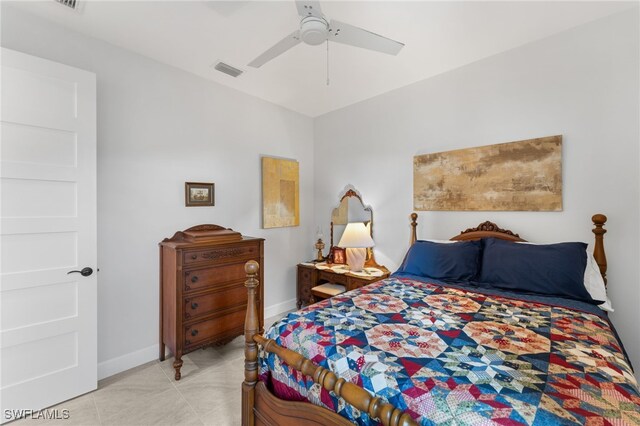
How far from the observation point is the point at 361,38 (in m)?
1.81

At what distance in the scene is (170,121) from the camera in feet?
9.33

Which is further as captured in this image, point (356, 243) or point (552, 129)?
point (356, 243)

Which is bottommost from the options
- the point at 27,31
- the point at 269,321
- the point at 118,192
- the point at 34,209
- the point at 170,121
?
the point at 269,321

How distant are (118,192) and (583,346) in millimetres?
3345

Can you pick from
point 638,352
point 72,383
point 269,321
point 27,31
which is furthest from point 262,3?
point 638,352

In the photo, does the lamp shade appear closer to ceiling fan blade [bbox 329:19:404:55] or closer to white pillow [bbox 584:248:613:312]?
white pillow [bbox 584:248:613:312]

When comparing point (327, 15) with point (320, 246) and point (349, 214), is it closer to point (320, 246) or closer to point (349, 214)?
point (349, 214)

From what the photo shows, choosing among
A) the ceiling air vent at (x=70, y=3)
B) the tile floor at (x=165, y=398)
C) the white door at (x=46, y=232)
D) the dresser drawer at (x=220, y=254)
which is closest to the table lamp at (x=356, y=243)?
the dresser drawer at (x=220, y=254)

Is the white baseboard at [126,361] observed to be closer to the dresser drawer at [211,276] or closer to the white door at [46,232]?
the white door at [46,232]

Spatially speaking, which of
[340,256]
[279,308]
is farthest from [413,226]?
[279,308]

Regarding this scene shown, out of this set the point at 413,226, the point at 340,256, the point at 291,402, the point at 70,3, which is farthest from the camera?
the point at 340,256

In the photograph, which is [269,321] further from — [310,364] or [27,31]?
[27,31]

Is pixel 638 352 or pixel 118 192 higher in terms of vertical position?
pixel 118 192

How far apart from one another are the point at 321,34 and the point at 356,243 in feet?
7.37
